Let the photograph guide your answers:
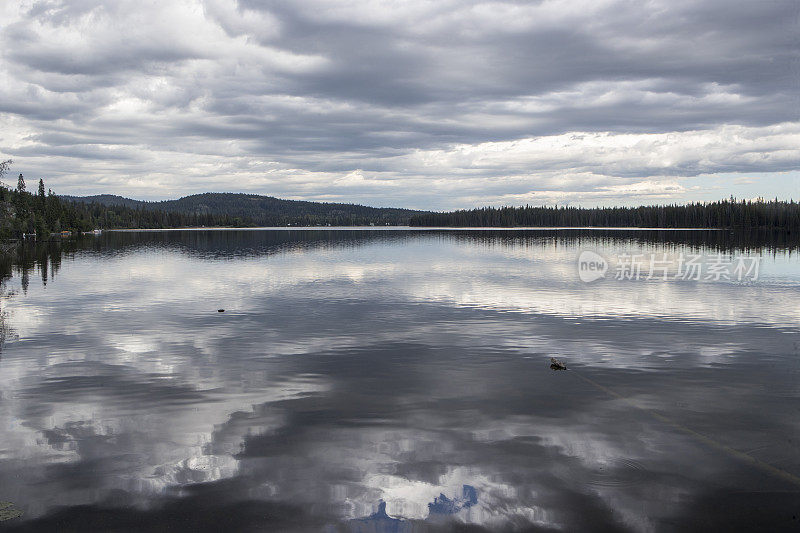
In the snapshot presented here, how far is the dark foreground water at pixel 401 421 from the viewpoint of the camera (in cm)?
1262

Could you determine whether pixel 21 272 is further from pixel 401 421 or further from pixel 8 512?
pixel 401 421

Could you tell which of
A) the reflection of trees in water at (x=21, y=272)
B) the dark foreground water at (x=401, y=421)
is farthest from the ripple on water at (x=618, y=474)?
the reflection of trees in water at (x=21, y=272)

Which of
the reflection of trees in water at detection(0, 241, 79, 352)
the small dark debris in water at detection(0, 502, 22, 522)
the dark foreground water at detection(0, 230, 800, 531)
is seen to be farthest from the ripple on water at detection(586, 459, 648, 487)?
the reflection of trees in water at detection(0, 241, 79, 352)

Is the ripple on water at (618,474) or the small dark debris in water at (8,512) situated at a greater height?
the small dark debris in water at (8,512)

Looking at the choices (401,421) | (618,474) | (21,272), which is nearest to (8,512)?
(401,421)

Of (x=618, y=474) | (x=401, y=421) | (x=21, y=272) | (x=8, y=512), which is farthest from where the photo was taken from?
(x=21, y=272)

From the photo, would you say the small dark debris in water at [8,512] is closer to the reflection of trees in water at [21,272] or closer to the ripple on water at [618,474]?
the ripple on water at [618,474]

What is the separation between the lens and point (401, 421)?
17.9 m

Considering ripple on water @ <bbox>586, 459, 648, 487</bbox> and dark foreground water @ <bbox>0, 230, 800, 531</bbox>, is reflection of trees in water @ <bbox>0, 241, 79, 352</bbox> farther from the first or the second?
ripple on water @ <bbox>586, 459, 648, 487</bbox>

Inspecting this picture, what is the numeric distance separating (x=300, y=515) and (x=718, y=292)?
50256 millimetres

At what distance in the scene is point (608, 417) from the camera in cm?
1825

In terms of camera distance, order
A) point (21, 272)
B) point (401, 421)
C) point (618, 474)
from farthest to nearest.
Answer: point (21, 272)
point (401, 421)
point (618, 474)

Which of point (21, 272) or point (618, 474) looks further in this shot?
point (21, 272)

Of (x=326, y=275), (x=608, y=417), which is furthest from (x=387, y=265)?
(x=608, y=417)
